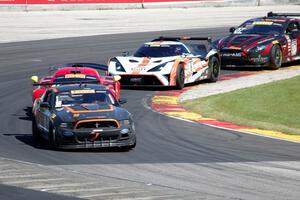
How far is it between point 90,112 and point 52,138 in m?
0.86

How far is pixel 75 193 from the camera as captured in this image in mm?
13414

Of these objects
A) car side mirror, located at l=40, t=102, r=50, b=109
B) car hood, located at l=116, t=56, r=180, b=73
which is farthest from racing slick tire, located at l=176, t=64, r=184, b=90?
car side mirror, located at l=40, t=102, r=50, b=109

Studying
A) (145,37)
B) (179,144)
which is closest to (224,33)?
(145,37)

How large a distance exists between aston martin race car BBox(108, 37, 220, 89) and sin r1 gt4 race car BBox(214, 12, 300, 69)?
7.99ft

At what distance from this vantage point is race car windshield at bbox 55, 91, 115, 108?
1795cm

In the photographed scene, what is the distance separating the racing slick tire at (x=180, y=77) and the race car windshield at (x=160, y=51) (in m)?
0.67

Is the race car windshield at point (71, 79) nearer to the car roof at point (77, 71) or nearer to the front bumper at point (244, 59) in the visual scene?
the car roof at point (77, 71)

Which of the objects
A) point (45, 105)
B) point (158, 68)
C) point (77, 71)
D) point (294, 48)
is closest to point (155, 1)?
point (294, 48)

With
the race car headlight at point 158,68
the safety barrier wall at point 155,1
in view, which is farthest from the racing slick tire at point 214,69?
the safety barrier wall at point 155,1

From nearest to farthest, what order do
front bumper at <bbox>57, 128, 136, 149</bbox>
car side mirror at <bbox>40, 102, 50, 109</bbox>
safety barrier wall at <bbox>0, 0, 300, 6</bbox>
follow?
front bumper at <bbox>57, 128, 136, 149</bbox>
car side mirror at <bbox>40, 102, 50, 109</bbox>
safety barrier wall at <bbox>0, 0, 300, 6</bbox>

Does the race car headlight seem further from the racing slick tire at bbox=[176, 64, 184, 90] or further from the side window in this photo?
the side window

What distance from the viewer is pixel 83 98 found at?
18078mm

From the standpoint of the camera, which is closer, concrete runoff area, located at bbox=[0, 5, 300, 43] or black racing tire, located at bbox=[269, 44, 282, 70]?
black racing tire, located at bbox=[269, 44, 282, 70]

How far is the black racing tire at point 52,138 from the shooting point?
17.0 meters
